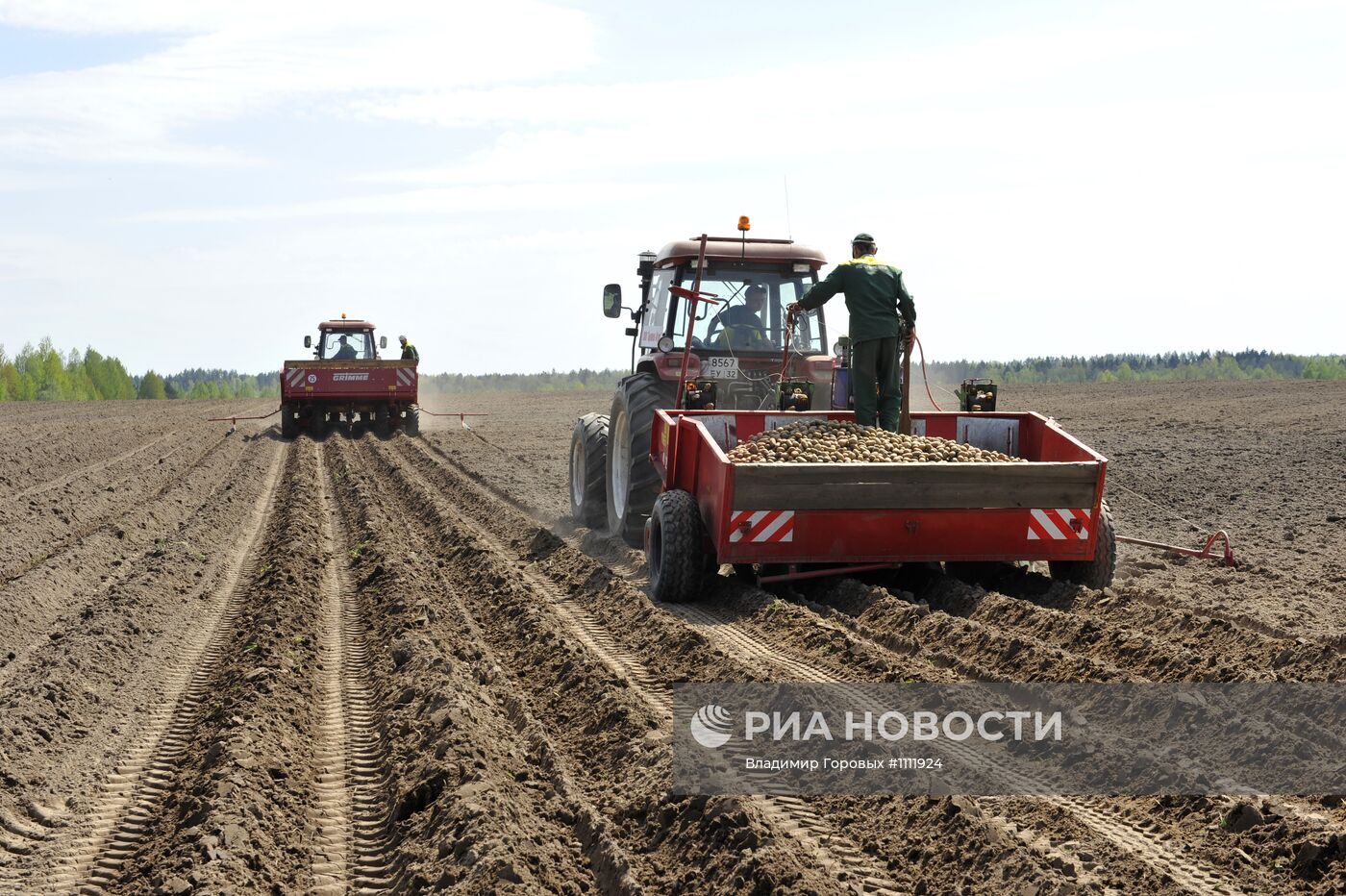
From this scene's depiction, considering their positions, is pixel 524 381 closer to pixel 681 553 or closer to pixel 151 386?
pixel 151 386

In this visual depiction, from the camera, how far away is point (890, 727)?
5312mm

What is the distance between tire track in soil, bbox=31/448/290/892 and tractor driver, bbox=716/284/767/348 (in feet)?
14.8

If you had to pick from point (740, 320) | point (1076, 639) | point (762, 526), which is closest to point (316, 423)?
point (740, 320)

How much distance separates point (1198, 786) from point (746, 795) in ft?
5.18

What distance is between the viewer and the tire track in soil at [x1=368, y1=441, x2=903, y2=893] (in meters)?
3.96

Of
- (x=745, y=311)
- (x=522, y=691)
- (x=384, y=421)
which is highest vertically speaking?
(x=745, y=311)

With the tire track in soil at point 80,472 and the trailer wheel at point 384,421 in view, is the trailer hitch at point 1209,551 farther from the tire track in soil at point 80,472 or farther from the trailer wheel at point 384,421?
the trailer wheel at point 384,421

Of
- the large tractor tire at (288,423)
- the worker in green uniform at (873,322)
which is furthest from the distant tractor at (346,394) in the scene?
the worker in green uniform at (873,322)

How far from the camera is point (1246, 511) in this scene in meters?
12.4

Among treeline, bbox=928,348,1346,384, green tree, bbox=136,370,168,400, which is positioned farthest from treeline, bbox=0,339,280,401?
treeline, bbox=928,348,1346,384

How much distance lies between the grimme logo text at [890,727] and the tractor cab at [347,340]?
22.7 metres

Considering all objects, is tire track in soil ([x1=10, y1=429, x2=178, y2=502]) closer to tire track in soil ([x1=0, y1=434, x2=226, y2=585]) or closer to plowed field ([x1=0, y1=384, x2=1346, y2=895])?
tire track in soil ([x1=0, y1=434, x2=226, y2=585])

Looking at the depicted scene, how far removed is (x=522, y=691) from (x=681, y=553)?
2.02 meters

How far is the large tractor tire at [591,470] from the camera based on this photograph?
11688mm
